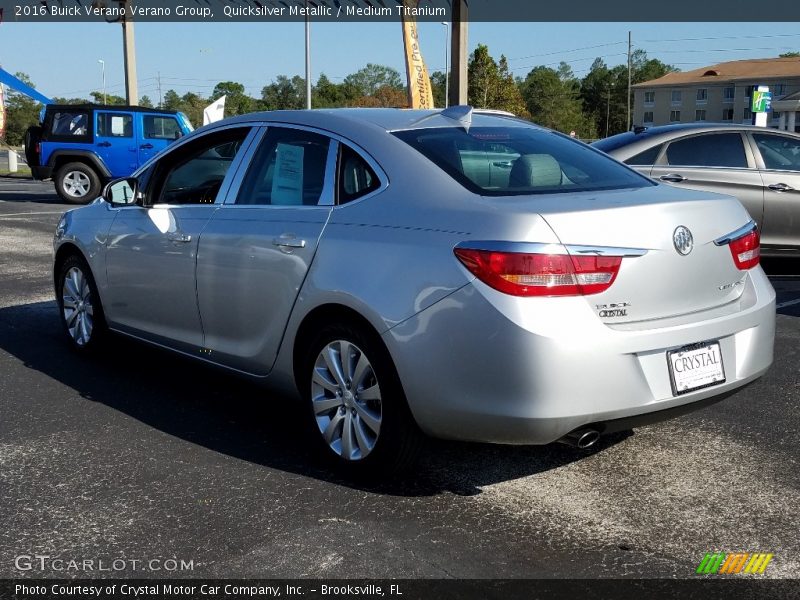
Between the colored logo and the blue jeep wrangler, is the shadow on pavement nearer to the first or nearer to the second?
the colored logo

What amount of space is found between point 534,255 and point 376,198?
900 mm

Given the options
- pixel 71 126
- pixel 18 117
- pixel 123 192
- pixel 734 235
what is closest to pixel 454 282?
pixel 734 235

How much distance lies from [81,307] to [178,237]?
60.6 inches

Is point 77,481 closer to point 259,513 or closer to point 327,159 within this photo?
point 259,513

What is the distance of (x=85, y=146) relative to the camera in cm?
1988

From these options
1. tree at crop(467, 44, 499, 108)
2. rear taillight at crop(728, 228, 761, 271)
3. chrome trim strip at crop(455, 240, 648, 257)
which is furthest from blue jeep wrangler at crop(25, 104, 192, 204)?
tree at crop(467, 44, 499, 108)

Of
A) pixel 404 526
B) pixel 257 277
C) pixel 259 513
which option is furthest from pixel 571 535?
pixel 257 277

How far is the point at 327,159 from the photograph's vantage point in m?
4.29

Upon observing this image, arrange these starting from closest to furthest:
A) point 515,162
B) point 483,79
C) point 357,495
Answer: point 357,495 < point 515,162 < point 483,79

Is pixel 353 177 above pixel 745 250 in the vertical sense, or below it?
above

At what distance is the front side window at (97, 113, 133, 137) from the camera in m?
19.9

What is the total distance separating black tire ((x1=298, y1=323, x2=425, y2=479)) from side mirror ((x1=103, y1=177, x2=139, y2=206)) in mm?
1958

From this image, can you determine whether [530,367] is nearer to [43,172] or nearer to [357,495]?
[357,495]

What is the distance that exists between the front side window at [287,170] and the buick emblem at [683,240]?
160 centimetres
